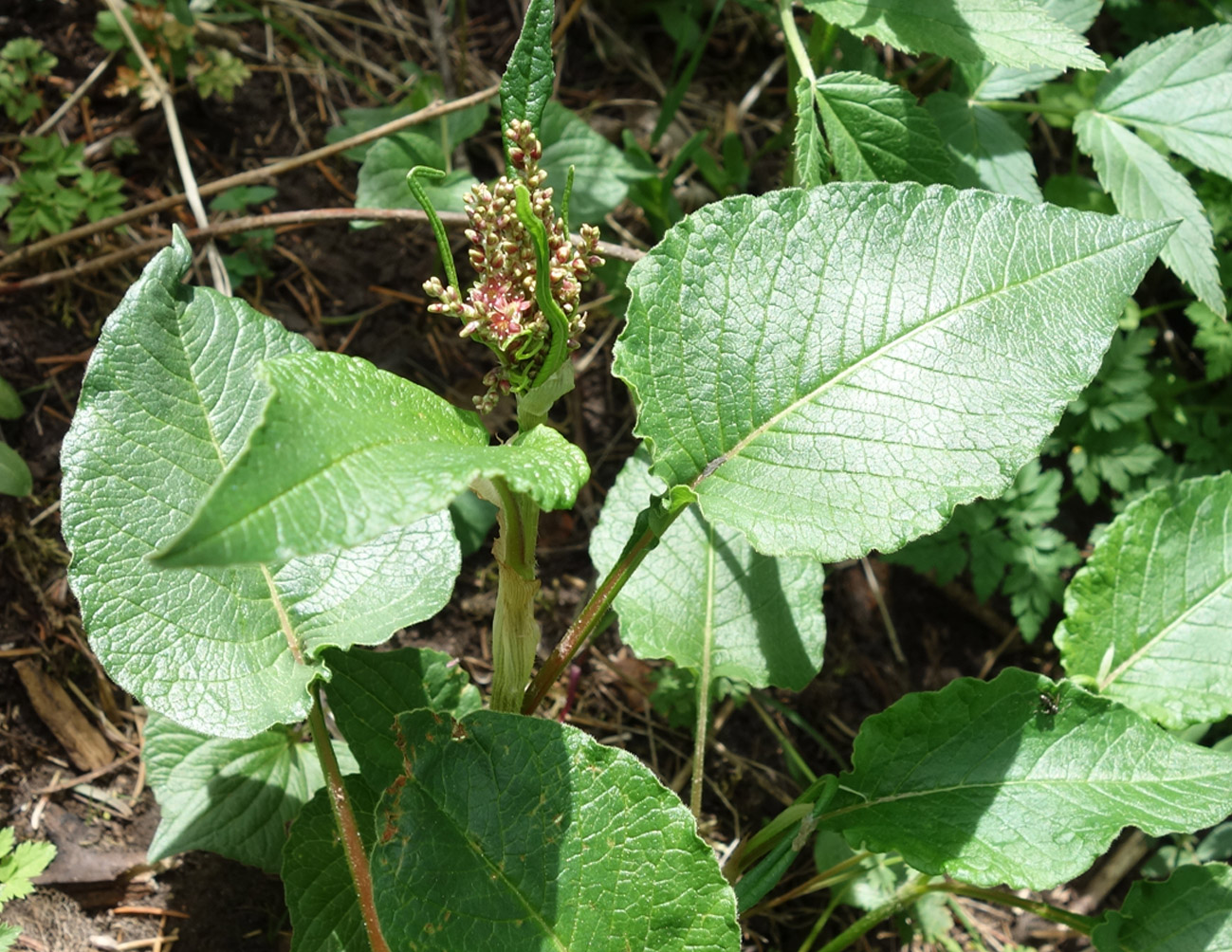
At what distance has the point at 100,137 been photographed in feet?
7.54

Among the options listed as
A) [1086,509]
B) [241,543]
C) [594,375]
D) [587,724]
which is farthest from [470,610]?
[1086,509]

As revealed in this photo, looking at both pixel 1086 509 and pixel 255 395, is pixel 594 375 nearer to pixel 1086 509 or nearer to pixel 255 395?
pixel 255 395

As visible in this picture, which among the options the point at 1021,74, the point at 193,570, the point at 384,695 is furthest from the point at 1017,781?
the point at 1021,74

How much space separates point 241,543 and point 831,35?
1624mm

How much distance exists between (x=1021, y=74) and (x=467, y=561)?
5.30 ft

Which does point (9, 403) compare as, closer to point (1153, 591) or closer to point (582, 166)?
point (582, 166)

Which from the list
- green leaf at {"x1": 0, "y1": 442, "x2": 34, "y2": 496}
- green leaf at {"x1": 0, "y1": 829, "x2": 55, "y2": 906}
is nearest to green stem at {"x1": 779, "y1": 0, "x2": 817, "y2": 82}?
green leaf at {"x1": 0, "y1": 442, "x2": 34, "y2": 496}

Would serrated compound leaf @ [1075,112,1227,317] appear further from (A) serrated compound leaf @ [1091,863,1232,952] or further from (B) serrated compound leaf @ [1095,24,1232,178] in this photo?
(A) serrated compound leaf @ [1091,863,1232,952]

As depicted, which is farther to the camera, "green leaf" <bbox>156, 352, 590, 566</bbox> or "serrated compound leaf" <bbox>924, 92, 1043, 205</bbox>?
"serrated compound leaf" <bbox>924, 92, 1043, 205</bbox>

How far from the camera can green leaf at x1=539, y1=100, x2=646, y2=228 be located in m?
2.20

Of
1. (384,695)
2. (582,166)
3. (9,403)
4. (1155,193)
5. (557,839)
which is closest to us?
(557,839)

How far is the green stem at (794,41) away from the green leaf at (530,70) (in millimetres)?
643

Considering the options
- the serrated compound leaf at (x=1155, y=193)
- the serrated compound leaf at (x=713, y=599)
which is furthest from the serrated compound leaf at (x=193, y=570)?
the serrated compound leaf at (x=1155, y=193)

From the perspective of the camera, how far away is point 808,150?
165 centimetres
